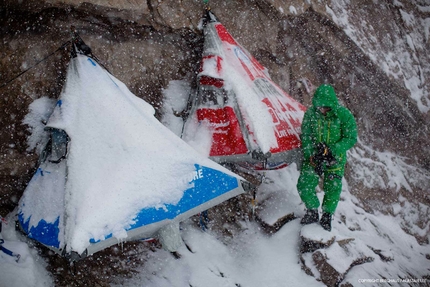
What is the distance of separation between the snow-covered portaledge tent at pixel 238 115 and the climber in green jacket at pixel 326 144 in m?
0.19

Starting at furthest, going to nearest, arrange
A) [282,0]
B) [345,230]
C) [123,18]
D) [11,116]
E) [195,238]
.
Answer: [282,0], [345,230], [123,18], [195,238], [11,116]

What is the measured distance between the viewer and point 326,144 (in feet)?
12.2

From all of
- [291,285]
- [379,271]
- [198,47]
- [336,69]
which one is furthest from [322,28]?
[291,285]

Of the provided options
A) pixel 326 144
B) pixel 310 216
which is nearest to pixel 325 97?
pixel 326 144

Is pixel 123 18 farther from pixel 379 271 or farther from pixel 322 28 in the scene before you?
pixel 379 271

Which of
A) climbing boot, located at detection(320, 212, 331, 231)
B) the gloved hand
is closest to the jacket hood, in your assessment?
the gloved hand

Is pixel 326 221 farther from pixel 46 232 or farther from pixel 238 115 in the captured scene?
pixel 46 232

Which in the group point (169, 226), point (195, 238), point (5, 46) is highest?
point (5, 46)

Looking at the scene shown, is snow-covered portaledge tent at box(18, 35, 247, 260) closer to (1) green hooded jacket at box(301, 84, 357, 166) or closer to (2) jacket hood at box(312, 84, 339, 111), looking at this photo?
(1) green hooded jacket at box(301, 84, 357, 166)

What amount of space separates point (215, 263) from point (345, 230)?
70.5 inches

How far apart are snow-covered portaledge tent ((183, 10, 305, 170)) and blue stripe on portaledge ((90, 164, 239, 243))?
0.63 metres

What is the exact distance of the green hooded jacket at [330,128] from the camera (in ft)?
12.1

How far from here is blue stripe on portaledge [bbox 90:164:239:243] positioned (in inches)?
109

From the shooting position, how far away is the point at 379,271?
4.12m
